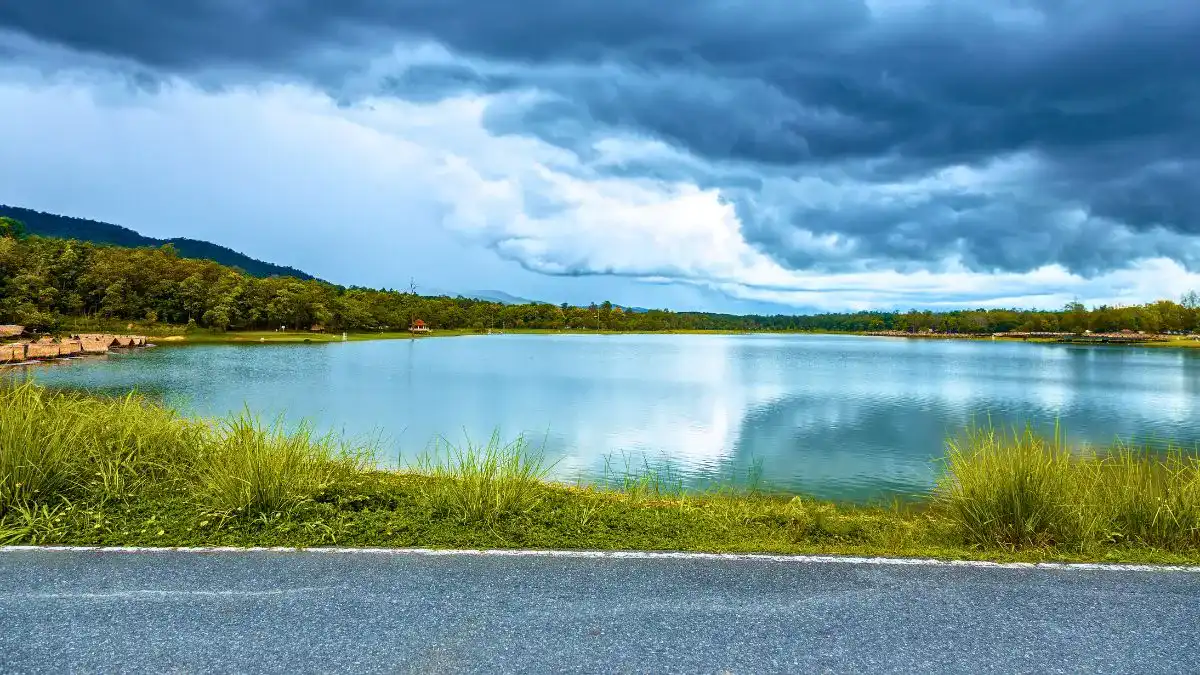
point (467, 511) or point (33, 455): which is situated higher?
point (33, 455)

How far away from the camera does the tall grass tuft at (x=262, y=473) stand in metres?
5.76

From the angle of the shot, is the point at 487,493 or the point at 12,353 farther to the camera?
the point at 12,353

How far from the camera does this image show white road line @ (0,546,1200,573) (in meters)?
5.00

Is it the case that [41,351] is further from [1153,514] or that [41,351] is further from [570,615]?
[1153,514]

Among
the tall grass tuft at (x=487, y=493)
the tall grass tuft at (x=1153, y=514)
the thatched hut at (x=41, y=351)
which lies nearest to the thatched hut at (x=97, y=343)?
the thatched hut at (x=41, y=351)

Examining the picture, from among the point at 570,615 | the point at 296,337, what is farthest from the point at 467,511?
the point at 296,337

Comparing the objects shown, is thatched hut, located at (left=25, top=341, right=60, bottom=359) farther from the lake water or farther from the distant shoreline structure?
the lake water

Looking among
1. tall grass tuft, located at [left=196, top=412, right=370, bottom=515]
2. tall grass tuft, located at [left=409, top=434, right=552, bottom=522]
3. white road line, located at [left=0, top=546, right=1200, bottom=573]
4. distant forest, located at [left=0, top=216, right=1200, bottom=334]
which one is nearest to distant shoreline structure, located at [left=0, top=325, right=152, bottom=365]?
distant forest, located at [left=0, top=216, right=1200, bottom=334]

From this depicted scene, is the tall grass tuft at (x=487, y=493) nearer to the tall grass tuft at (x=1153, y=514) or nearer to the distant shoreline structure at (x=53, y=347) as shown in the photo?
the tall grass tuft at (x=1153, y=514)

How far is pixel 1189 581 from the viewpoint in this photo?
→ 15.6 ft

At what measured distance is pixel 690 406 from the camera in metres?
23.9

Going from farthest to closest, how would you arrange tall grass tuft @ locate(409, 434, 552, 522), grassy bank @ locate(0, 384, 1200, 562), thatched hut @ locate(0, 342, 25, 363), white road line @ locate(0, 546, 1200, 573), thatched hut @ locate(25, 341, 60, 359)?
thatched hut @ locate(25, 341, 60, 359) → thatched hut @ locate(0, 342, 25, 363) → tall grass tuft @ locate(409, 434, 552, 522) → grassy bank @ locate(0, 384, 1200, 562) → white road line @ locate(0, 546, 1200, 573)

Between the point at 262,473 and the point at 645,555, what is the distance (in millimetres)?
3395

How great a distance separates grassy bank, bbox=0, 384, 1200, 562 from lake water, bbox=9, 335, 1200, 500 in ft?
8.72
